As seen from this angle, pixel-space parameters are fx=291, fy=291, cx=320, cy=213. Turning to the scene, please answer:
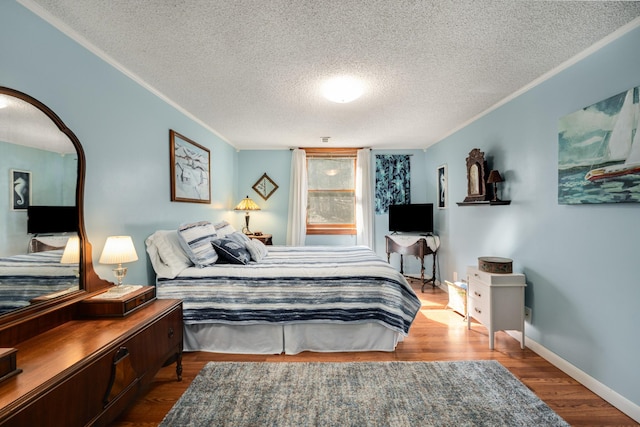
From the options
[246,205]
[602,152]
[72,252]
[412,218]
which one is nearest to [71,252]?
[72,252]

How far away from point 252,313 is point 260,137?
2.87 meters

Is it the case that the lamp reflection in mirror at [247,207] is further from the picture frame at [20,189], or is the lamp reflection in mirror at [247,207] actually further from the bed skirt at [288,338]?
the picture frame at [20,189]

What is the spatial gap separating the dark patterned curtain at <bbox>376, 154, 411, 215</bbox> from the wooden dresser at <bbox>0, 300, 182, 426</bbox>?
13.3 feet

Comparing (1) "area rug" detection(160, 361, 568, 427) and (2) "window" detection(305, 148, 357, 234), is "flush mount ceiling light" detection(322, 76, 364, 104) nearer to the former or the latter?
(1) "area rug" detection(160, 361, 568, 427)

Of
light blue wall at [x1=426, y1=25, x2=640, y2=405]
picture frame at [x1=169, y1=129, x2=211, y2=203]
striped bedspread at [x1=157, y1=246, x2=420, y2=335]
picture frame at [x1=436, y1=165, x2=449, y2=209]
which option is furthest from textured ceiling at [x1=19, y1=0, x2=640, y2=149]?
striped bedspread at [x1=157, y1=246, x2=420, y2=335]

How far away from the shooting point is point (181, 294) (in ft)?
8.18

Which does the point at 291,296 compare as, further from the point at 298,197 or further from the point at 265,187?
the point at 265,187

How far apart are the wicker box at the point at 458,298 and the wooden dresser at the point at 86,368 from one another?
2988 mm

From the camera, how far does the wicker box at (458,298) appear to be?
332 centimetres

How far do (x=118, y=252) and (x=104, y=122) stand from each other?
98 centimetres

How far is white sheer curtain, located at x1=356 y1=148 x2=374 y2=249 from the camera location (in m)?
5.14

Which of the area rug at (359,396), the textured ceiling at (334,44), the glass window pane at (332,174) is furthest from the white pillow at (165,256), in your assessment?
the glass window pane at (332,174)

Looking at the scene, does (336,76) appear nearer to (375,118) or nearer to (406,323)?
(375,118)

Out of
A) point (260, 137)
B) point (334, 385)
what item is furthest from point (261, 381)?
point (260, 137)
